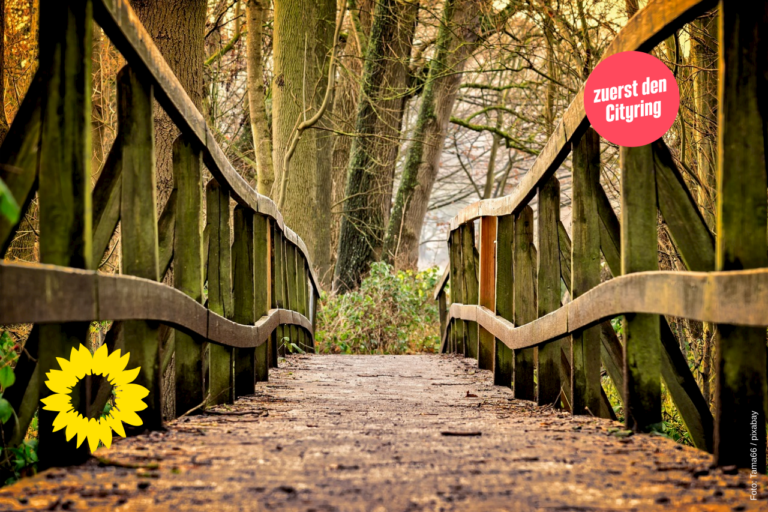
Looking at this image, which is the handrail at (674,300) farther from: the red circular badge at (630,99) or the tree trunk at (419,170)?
the tree trunk at (419,170)

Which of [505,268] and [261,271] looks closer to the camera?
[505,268]

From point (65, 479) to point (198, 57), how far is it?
16.0 ft

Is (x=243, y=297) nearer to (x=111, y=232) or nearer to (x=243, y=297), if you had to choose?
(x=243, y=297)

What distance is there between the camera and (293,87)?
12359mm

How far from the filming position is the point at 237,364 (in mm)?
4559

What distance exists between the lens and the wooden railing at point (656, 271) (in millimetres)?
2107

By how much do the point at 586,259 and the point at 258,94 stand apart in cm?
866

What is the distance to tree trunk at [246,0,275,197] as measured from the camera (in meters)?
11.0

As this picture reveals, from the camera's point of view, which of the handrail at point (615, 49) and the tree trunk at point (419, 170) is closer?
the handrail at point (615, 49)

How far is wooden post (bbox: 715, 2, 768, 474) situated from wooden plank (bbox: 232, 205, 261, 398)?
2.95 meters

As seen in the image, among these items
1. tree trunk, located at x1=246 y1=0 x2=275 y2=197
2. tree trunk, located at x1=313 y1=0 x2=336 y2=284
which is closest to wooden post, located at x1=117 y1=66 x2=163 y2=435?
tree trunk, located at x1=246 y1=0 x2=275 y2=197

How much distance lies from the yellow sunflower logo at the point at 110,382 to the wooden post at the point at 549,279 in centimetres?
214

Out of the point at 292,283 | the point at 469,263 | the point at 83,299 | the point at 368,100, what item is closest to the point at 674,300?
the point at 83,299

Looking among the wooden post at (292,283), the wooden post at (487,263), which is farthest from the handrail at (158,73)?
the wooden post at (292,283)
